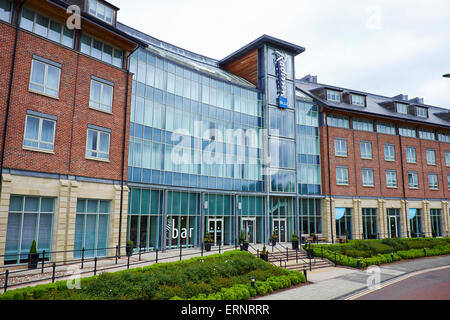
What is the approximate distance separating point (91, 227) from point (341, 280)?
14662 millimetres

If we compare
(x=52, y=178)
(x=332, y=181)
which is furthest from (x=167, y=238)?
(x=332, y=181)

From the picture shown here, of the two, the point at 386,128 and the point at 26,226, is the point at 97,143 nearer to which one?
the point at 26,226

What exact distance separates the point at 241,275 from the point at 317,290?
3.62 m

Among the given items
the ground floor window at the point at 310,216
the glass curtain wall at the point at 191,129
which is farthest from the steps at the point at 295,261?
the ground floor window at the point at 310,216

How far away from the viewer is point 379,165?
38500mm

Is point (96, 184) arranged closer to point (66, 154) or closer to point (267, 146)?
point (66, 154)

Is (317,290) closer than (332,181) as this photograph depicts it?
Yes

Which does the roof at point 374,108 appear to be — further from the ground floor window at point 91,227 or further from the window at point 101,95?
the ground floor window at point 91,227

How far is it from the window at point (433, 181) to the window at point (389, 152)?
6938 mm

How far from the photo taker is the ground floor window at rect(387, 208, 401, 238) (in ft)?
126

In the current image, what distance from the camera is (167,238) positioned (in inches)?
993

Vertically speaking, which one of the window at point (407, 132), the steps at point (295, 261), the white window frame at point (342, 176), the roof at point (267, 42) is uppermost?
the roof at point (267, 42)

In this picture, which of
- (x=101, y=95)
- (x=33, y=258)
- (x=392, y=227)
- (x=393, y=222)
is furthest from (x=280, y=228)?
(x=33, y=258)

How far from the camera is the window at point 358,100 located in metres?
40.1
